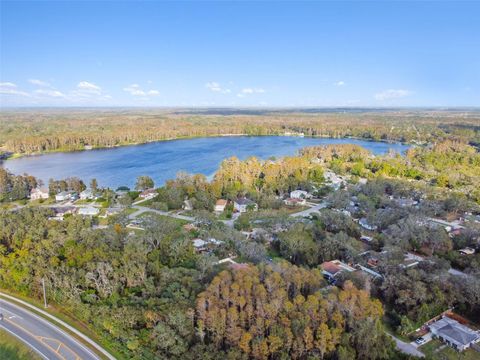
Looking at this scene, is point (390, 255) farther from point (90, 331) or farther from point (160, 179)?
point (160, 179)

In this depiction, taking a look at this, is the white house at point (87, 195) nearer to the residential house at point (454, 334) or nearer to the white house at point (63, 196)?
the white house at point (63, 196)

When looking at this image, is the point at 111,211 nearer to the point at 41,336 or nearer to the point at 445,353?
the point at 41,336

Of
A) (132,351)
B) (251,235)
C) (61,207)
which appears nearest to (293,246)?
(251,235)

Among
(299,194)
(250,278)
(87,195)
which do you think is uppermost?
(250,278)

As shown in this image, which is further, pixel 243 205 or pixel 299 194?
pixel 299 194

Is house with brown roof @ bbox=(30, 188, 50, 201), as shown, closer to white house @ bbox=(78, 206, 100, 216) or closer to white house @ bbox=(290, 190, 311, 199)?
white house @ bbox=(78, 206, 100, 216)

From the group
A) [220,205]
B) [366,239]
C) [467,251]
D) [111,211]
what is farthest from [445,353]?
[111,211]
